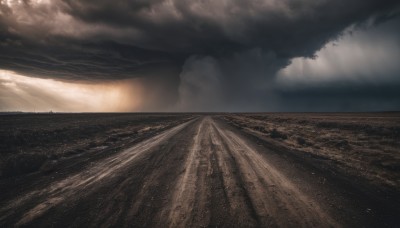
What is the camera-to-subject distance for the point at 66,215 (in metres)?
4.71

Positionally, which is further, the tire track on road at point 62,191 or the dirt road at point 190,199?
the tire track on road at point 62,191

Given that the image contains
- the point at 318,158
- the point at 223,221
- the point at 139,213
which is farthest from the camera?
the point at 318,158

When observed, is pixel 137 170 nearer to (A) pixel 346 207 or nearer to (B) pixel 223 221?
(B) pixel 223 221

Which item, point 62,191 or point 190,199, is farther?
point 62,191

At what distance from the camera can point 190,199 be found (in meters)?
5.43

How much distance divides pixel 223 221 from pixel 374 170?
26.2 feet

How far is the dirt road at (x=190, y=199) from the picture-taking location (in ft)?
14.6

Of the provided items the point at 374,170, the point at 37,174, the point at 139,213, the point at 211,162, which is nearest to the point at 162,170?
the point at 211,162

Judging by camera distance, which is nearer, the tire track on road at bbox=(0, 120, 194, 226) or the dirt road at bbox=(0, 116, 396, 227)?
the dirt road at bbox=(0, 116, 396, 227)

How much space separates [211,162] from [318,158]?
5758 mm

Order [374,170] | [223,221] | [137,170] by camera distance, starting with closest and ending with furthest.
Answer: [223,221]
[137,170]
[374,170]

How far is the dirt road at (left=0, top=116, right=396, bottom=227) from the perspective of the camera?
14.6 ft

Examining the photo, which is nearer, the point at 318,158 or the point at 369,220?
the point at 369,220

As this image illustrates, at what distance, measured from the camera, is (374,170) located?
8.77 m
